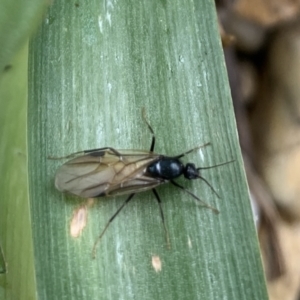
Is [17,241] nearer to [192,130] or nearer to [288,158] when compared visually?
[192,130]

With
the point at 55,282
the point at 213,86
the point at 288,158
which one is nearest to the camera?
the point at 55,282

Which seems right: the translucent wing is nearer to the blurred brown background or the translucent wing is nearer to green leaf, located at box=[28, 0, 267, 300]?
green leaf, located at box=[28, 0, 267, 300]

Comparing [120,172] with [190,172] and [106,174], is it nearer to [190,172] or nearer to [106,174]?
[106,174]

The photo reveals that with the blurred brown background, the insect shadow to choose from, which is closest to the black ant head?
the insect shadow

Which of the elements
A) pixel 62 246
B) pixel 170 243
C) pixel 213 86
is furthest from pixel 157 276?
pixel 213 86

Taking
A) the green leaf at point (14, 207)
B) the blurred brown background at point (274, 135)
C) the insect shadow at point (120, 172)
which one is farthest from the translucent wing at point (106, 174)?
the blurred brown background at point (274, 135)

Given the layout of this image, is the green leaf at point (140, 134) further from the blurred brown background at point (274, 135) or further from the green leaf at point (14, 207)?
the blurred brown background at point (274, 135)
